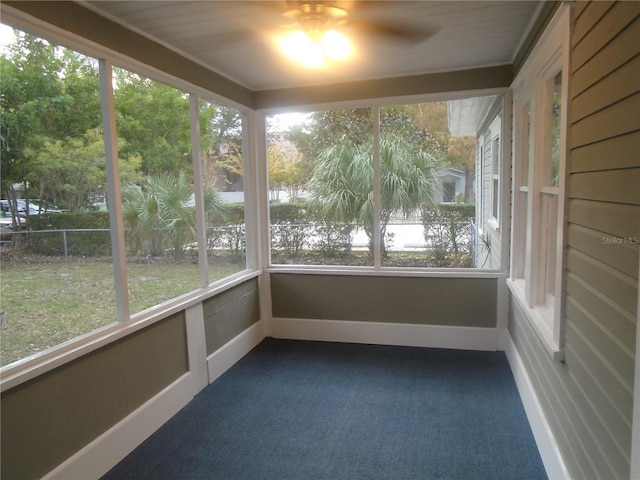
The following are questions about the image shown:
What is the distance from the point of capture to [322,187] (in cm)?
396

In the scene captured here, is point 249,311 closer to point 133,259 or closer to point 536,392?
point 133,259

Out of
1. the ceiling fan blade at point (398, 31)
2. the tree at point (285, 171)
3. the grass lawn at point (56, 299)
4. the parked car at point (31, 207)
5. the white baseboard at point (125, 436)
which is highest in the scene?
the ceiling fan blade at point (398, 31)

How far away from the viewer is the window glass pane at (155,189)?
2479 millimetres

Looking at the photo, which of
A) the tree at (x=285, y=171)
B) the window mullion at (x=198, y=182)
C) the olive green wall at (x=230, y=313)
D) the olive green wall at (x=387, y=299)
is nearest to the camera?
the window mullion at (x=198, y=182)

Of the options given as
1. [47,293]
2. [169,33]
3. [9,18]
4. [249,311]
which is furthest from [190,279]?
[9,18]

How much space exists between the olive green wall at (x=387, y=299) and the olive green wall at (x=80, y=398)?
1.48m

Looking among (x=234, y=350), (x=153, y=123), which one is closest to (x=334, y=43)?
(x=153, y=123)

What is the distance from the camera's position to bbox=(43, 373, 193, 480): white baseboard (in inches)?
80.3

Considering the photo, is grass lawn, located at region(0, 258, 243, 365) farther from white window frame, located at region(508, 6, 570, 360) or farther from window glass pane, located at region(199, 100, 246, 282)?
white window frame, located at region(508, 6, 570, 360)

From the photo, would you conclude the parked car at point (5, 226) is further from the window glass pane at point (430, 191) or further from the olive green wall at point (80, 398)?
the window glass pane at point (430, 191)

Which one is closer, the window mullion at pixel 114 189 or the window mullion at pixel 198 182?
the window mullion at pixel 114 189

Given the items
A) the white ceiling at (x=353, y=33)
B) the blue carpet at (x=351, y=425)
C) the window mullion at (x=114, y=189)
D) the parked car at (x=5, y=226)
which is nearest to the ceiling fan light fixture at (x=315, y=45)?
the white ceiling at (x=353, y=33)

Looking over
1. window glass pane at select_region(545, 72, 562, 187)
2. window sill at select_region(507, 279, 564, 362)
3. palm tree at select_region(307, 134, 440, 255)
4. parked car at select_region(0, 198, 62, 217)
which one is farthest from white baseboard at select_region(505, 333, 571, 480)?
parked car at select_region(0, 198, 62, 217)

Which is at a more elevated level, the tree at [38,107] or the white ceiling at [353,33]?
the white ceiling at [353,33]
